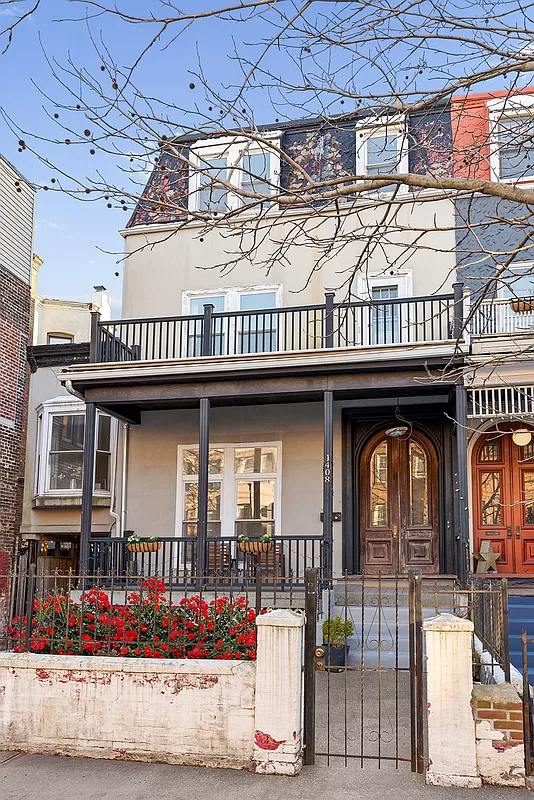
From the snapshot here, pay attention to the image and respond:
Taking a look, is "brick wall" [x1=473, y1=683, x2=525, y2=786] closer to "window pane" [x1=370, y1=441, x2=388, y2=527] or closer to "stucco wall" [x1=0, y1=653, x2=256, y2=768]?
"stucco wall" [x1=0, y1=653, x2=256, y2=768]

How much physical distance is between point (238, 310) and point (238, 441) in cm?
240

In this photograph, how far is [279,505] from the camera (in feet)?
44.2

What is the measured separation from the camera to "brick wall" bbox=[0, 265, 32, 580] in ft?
49.6

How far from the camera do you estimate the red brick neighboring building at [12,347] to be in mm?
15164

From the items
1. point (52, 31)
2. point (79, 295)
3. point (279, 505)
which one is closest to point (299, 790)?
point (52, 31)

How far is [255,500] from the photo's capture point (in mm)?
13734

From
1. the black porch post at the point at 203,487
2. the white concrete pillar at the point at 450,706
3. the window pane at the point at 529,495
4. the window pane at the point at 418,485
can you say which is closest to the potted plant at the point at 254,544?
the black porch post at the point at 203,487

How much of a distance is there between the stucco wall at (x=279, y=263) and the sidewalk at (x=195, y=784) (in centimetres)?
907

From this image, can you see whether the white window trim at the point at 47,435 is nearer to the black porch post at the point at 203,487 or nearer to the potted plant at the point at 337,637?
the black porch post at the point at 203,487

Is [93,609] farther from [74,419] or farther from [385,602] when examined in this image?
[74,419]

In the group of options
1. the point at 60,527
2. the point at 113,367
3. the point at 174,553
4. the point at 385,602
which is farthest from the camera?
the point at 60,527

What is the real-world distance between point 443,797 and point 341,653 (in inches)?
175

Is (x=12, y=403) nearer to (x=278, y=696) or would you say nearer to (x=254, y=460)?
(x=254, y=460)

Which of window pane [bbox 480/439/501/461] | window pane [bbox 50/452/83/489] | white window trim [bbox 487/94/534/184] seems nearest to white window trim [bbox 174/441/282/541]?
window pane [bbox 50/452/83/489]
